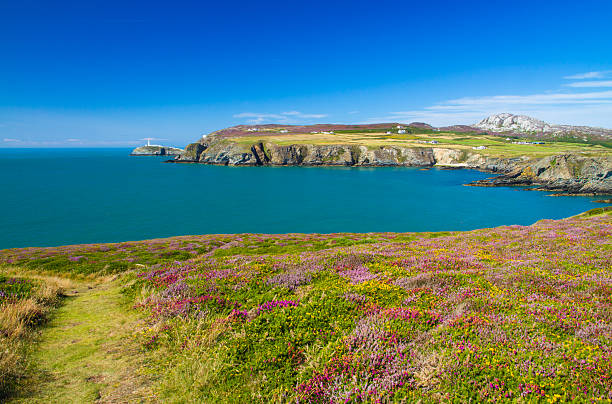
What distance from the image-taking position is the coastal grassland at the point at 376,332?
553cm

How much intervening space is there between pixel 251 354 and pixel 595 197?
136 m

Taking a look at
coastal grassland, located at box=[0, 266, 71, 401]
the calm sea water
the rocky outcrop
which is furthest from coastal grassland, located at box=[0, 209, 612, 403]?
the rocky outcrop

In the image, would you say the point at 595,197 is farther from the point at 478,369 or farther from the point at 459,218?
the point at 478,369

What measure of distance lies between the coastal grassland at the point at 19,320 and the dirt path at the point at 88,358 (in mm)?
292

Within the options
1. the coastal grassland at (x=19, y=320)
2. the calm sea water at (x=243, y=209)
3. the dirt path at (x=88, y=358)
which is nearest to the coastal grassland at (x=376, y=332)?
the dirt path at (x=88, y=358)

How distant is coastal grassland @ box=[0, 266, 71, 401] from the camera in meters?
6.34

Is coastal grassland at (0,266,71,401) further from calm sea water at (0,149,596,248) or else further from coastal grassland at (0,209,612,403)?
calm sea water at (0,149,596,248)

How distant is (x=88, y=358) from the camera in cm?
766

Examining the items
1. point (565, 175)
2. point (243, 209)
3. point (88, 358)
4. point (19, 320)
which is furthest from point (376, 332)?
point (565, 175)

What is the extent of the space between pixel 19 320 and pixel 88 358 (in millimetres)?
3237

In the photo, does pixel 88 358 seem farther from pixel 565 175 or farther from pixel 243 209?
pixel 565 175

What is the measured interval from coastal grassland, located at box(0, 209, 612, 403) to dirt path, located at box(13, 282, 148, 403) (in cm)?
13

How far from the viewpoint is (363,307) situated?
8.38 metres

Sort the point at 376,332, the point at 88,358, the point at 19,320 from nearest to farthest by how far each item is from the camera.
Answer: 1. the point at 376,332
2. the point at 88,358
3. the point at 19,320
